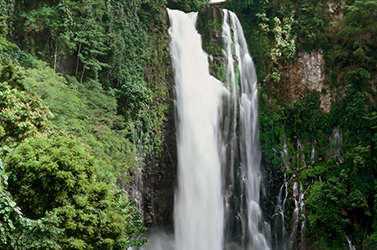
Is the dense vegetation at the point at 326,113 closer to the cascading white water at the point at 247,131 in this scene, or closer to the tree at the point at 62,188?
the cascading white water at the point at 247,131

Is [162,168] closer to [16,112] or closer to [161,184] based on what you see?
[161,184]

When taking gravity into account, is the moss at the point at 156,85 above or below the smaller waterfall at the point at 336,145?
above

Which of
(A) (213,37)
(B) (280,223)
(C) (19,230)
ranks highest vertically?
(A) (213,37)

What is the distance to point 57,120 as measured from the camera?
30.5 feet

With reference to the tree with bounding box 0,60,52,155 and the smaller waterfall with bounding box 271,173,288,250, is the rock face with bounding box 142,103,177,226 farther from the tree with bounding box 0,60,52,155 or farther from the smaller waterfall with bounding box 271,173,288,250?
the tree with bounding box 0,60,52,155

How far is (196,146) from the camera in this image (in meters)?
16.0

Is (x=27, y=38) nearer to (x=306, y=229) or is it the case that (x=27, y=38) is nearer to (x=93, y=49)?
(x=93, y=49)

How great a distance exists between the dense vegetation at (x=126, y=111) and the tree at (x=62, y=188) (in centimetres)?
2

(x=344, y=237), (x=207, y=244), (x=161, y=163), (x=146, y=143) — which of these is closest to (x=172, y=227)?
(x=207, y=244)


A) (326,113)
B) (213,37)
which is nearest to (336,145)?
(326,113)

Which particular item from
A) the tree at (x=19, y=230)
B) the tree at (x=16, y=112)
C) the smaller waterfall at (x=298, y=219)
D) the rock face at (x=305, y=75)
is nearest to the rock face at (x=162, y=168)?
the smaller waterfall at (x=298, y=219)

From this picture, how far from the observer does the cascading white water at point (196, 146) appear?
49.3 feet

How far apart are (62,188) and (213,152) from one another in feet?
36.4

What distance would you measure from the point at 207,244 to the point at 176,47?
9.74 metres
